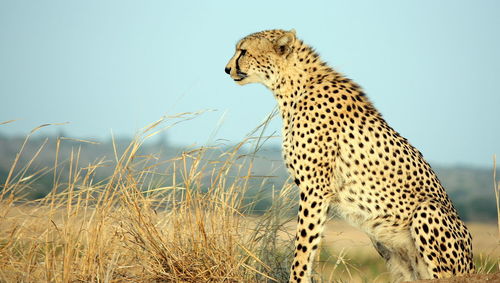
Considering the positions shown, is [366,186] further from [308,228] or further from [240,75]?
[240,75]

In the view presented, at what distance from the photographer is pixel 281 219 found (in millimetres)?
4562

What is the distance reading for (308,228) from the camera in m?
3.90

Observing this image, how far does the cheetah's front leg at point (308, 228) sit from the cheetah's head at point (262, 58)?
905mm

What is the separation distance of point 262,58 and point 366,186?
119 cm

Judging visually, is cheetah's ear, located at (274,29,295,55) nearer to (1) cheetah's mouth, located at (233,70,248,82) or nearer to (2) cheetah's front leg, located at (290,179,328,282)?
(1) cheetah's mouth, located at (233,70,248,82)

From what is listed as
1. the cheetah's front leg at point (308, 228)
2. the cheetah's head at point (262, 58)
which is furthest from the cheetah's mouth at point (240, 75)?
the cheetah's front leg at point (308, 228)

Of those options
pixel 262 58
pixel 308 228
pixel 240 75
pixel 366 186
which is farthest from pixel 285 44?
pixel 308 228

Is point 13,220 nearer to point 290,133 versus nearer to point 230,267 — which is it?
point 230,267

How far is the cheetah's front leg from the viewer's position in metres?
3.87

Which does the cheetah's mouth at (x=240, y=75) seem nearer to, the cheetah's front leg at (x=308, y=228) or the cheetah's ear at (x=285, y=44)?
the cheetah's ear at (x=285, y=44)

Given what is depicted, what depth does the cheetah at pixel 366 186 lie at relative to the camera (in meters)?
3.81

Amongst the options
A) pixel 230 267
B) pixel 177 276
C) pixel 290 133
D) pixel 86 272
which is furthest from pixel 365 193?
pixel 86 272

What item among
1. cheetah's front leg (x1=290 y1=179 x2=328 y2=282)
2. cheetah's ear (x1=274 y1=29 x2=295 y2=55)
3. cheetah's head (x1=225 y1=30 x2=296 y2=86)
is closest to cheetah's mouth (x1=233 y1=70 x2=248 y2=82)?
cheetah's head (x1=225 y1=30 x2=296 y2=86)

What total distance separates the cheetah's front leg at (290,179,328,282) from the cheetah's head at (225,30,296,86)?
0.90 m
